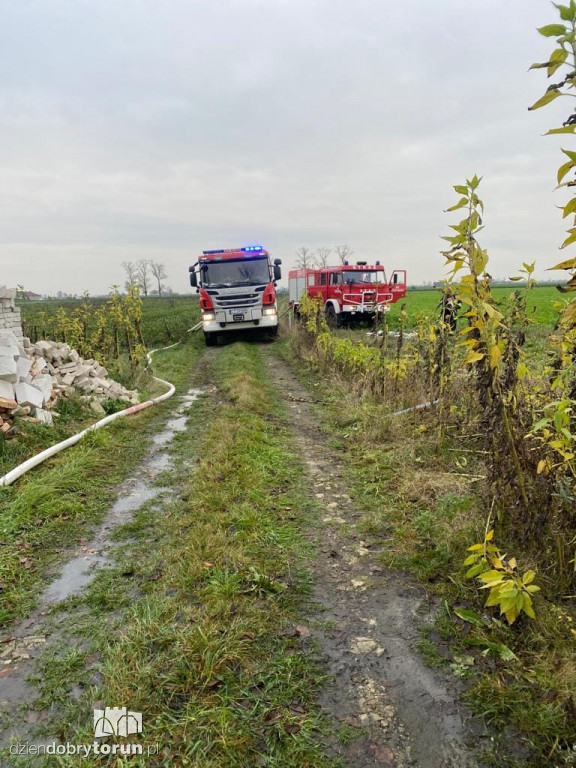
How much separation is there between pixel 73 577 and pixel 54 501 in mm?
1189

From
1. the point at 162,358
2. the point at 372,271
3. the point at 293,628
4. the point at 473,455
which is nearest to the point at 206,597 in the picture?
the point at 293,628

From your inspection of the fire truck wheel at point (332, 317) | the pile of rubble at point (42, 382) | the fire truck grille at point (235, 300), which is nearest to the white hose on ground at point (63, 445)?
the pile of rubble at point (42, 382)

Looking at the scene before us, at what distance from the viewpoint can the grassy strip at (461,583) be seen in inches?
74.7

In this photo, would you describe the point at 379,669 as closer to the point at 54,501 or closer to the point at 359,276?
the point at 54,501

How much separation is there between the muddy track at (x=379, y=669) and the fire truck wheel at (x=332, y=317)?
13.2m

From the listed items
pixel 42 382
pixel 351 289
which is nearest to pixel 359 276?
pixel 351 289

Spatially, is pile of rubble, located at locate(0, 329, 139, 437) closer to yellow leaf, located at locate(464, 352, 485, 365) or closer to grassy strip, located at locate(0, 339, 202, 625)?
grassy strip, located at locate(0, 339, 202, 625)

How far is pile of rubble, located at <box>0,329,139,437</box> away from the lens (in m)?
5.66

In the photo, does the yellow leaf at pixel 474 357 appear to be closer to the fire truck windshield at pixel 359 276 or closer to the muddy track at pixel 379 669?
the muddy track at pixel 379 669

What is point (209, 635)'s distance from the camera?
2.39 meters

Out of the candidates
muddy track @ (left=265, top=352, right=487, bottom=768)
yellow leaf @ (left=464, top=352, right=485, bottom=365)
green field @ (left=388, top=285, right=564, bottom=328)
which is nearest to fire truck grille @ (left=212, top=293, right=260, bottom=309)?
green field @ (left=388, top=285, right=564, bottom=328)

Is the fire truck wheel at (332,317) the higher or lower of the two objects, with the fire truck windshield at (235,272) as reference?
lower

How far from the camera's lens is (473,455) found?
14.9 ft

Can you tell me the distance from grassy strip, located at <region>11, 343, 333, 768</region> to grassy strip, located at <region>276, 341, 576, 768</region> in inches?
27.8
